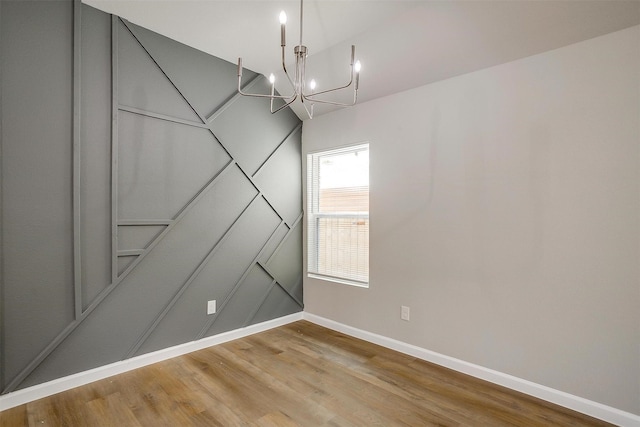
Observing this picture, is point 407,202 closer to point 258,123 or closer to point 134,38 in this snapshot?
point 258,123

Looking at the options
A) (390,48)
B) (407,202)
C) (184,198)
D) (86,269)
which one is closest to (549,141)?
(407,202)

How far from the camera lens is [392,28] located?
97.5 inches

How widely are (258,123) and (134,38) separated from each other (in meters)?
1.25

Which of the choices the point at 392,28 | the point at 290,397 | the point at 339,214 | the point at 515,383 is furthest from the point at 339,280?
the point at 392,28

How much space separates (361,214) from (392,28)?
167cm

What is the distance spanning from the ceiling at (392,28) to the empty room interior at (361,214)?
0.02 metres

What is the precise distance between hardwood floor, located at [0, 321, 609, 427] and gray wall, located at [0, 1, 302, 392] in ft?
1.00

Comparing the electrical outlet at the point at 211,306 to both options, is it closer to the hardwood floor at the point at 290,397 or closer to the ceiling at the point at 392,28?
the hardwood floor at the point at 290,397

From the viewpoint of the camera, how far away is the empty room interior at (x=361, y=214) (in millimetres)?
2008

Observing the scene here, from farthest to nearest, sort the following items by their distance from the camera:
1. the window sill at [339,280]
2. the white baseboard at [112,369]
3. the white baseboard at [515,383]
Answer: the window sill at [339,280]
the white baseboard at [112,369]
the white baseboard at [515,383]

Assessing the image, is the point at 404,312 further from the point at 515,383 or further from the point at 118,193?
the point at 118,193

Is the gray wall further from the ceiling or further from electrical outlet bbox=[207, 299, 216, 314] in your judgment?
the ceiling

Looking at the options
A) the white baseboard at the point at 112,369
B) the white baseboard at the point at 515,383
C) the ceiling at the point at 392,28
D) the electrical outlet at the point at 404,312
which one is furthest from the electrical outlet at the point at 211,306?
the ceiling at the point at 392,28

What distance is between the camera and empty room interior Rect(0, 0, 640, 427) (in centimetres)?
201
